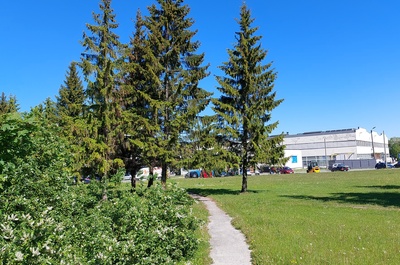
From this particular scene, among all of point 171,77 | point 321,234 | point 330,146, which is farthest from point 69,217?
point 330,146

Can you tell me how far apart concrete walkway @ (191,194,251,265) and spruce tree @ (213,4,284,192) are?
33.9 ft

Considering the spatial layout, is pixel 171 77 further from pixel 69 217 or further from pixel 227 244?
pixel 69 217

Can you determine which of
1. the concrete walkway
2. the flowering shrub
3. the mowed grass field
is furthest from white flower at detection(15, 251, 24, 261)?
the mowed grass field

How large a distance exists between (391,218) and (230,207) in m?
7.41

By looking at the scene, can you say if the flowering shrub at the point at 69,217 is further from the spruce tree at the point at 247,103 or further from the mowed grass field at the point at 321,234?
the spruce tree at the point at 247,103

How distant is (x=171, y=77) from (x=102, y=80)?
19.9 ft

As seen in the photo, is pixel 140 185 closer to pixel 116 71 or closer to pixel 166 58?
pixel 116 71

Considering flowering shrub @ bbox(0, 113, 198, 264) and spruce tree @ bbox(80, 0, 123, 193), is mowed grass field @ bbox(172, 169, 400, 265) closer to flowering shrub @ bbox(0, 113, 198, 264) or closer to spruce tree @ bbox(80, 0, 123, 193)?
flowering shrub @ bbox(0, 113, 198, 264)

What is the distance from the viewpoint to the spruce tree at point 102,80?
54.9 ft

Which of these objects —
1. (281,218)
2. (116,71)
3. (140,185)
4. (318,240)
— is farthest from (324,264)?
(116,71)

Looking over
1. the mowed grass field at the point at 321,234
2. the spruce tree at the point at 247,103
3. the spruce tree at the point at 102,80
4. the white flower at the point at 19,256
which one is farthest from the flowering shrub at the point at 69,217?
the spruce tree at the point at 247,103

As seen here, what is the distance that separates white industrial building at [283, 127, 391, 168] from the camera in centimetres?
9825

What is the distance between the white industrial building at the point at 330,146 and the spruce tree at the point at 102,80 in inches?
3265

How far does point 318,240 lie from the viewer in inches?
356
